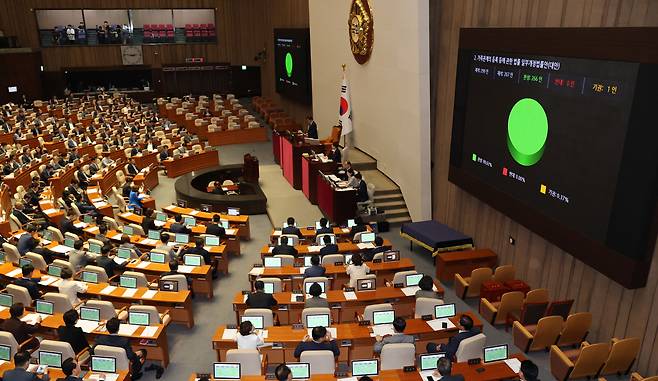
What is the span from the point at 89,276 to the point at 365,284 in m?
5.81

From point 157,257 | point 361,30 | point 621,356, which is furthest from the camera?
point 361,30

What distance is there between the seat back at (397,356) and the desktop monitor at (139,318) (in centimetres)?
426

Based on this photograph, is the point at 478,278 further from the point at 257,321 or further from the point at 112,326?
the point at 112,326

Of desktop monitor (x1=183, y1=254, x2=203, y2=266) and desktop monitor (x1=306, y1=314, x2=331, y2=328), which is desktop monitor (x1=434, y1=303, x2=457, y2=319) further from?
desktop monitor (x1=183, y1=254, x2=203, y2=266)

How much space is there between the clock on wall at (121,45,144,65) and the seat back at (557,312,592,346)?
A: 33.8 meters

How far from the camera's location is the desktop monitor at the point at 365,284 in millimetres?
10539

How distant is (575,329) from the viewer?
369 inches

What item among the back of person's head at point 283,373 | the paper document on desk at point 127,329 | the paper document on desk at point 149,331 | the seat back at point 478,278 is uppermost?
the back of person's head at point 283,373

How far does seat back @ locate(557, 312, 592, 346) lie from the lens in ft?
30.4

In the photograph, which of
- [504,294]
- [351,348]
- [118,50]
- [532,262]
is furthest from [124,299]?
[118,50]

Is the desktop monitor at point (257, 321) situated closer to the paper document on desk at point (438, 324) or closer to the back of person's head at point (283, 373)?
the back of person's head at point (283, 373)

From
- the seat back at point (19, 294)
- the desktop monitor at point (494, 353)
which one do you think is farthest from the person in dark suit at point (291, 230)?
the desktop monitor at point (494, 353)

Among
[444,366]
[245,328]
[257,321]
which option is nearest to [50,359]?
[245,328]

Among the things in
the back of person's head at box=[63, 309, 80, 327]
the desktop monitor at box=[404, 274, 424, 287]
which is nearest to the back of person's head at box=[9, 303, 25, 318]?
the back of person's head at box=[63, 309, 80, 327]
